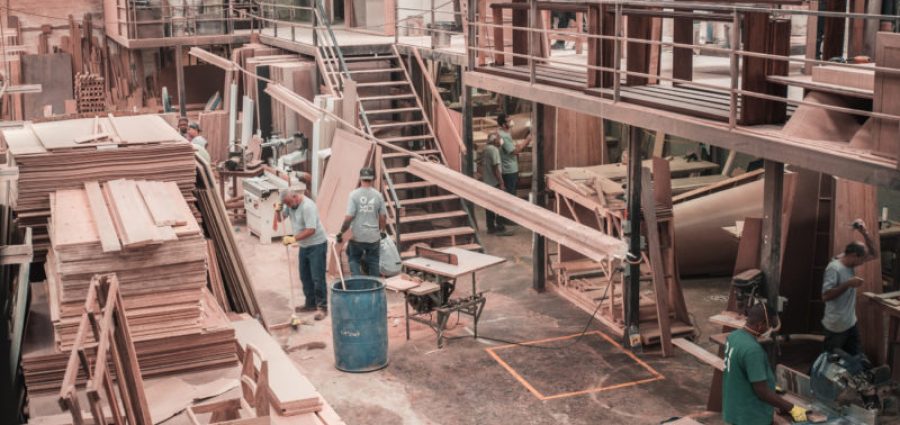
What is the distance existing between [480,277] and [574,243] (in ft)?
20.2

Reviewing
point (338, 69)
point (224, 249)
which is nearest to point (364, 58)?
point (338, 69)

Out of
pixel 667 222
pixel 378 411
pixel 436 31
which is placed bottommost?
pixel 378 411

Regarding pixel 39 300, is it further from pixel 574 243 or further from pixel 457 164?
pixel 457 164

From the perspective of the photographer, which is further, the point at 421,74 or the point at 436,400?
the point at 421,74

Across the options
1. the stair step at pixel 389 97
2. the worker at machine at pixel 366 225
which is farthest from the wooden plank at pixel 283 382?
the stair step at pixel 389 97

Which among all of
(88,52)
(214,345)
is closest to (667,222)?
(214,345)

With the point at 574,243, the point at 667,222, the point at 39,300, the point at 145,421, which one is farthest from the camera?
the point at 667,222

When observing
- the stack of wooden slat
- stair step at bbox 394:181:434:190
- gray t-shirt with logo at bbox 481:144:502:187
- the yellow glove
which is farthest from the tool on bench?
the stack of wooden slat

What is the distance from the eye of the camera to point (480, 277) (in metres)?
15.9

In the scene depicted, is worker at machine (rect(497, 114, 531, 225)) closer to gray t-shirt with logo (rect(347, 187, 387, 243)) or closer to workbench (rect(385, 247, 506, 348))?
gray t-shirt with logo (rect(347, 187, 387, 243))

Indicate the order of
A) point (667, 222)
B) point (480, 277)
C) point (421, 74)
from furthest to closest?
1. point (421, 74)
2. point (480, 277)
3. point (667, 222)

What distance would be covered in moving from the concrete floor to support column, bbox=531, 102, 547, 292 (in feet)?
0.91

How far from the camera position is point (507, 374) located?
1197cm

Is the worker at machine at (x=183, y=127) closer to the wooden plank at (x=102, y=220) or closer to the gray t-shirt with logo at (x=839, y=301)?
the wooden plank at (x=102, y=220)
